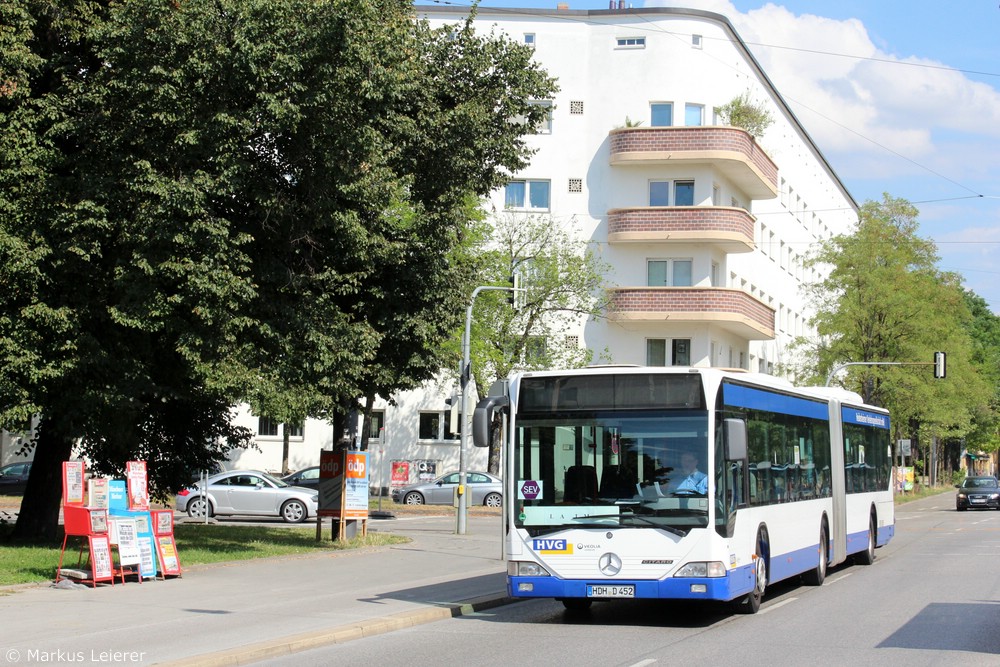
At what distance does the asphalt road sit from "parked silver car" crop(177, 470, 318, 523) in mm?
18050

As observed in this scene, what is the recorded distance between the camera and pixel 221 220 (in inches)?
708

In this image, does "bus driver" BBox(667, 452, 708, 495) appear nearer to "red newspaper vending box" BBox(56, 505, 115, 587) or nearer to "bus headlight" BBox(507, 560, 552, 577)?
"bus headlight" BBox(507, 560, 552, 577)

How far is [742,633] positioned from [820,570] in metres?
6.23

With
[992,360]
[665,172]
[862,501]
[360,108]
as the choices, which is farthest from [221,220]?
[992,360]

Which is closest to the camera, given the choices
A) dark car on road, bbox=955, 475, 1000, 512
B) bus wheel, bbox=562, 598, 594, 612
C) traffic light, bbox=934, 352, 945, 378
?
bus wheel, bbox=562, 598, 594, 612

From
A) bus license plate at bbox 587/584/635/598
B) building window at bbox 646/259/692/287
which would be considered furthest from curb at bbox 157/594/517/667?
building window at bbox 646/259/692/287

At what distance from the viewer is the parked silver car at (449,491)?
43.5 m

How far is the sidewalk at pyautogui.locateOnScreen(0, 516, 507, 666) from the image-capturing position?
1117 cm

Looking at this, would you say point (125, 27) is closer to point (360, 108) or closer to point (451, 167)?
point (360, 108)

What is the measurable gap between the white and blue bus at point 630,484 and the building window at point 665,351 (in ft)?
121

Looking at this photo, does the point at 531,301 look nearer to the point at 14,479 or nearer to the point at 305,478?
the point at 305,478

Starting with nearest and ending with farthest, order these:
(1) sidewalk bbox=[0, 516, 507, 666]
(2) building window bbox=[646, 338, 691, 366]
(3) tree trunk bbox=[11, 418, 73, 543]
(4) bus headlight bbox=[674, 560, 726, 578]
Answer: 1. (1) sidewalk bbox=[0, 516, 507, 666]
2. (4) bus headlight bbox=[674, 560, 726, 578]
3. (3) tree trunk bbox=[11, 418, 73, 543]
4. (2) building window bbox=[646, 338, 691, 366]

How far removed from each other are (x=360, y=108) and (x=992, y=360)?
290 ft

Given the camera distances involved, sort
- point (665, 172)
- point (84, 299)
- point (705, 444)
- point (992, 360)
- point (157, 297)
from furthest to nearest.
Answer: point (992, 360) → point (665, 172) → point (84, 299) → point (157, 297) → point (705, 444)
